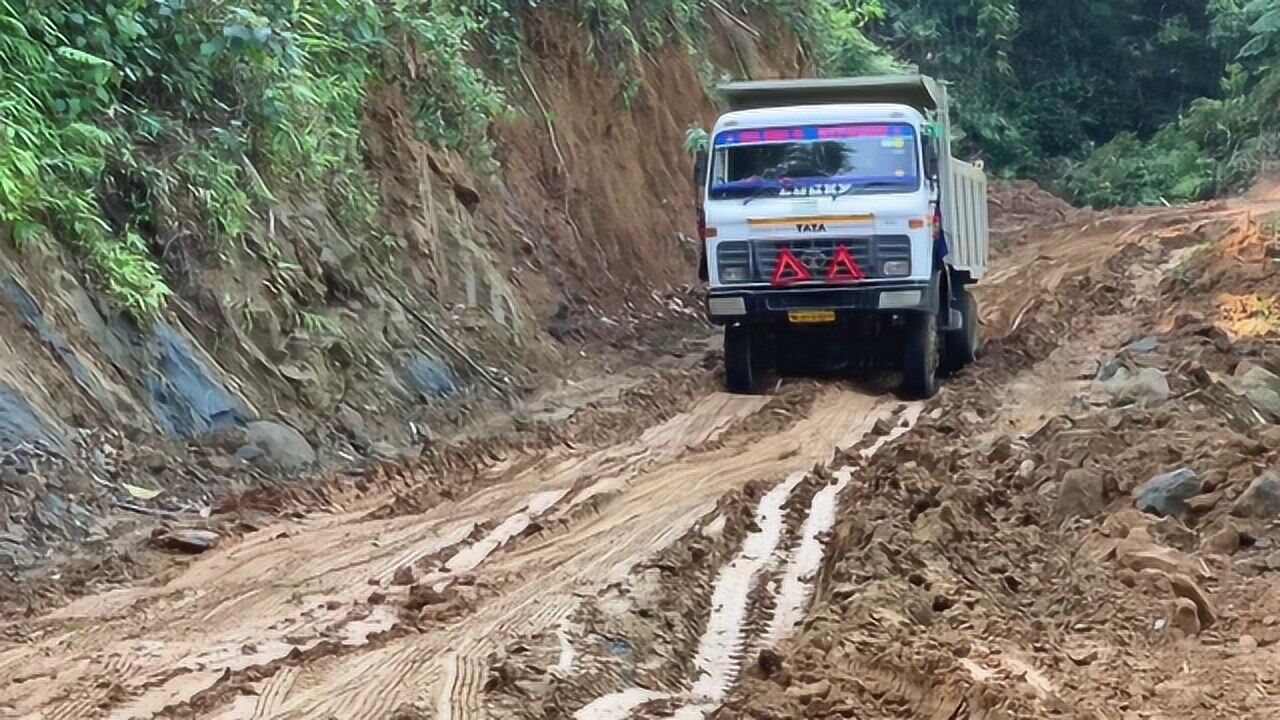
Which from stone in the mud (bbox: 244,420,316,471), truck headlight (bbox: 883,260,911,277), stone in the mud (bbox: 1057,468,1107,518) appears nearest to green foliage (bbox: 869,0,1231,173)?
truck headlight (bbox: 883,260,911,277)

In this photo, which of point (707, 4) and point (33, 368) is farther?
point (707, 4)

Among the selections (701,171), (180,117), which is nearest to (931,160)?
(701,171)

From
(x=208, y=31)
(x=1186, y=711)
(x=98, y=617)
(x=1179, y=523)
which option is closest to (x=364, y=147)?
(x=208, y=31)

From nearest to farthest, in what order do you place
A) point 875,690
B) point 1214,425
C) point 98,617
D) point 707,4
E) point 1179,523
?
point 875,690
point 98,617
point 1179,523
point 1214,425
point 707,4

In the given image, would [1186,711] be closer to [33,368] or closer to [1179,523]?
[1179,523]

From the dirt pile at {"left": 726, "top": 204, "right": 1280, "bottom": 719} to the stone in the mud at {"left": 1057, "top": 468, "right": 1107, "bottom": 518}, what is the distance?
0.04ft

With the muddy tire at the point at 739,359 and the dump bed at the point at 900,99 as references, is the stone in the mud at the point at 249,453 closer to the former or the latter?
the muddy tire at the point at 739,359

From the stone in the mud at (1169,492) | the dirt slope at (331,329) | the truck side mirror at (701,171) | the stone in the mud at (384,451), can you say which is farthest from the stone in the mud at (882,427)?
the stone in the mud at (384,451)

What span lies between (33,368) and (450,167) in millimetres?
6824

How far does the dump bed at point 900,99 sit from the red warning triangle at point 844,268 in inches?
43.1

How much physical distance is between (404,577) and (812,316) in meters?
6.31

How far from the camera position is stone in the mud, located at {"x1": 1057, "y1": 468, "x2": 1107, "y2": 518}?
785 centimetres

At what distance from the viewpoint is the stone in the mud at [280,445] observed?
29.5 feet

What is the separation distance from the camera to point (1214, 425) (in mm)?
9281
